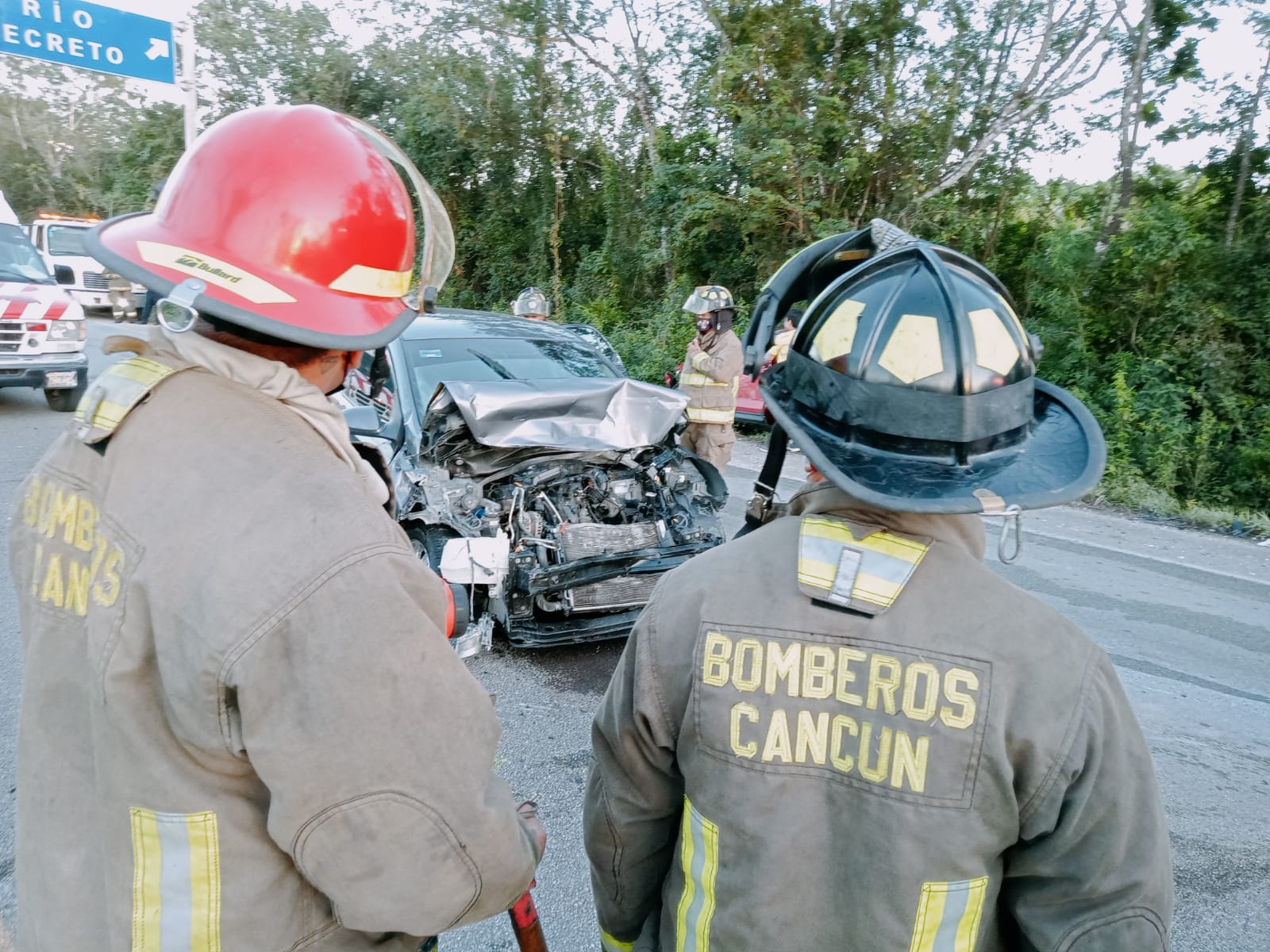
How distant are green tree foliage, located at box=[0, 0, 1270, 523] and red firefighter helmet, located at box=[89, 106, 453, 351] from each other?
9552 millimetres

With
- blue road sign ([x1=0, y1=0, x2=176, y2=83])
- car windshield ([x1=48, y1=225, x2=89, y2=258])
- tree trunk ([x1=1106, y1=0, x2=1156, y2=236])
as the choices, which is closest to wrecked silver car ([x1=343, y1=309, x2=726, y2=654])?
blue road sign ([x1=0, y1=0, x2=176, y2=83])

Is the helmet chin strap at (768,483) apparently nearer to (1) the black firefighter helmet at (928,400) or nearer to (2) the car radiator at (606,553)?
(1) the black firefighter helmet at (928,400)

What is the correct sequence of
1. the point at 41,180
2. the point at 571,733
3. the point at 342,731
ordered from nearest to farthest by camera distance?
1. the point at 342,731
2. the point at 571,733
3. the point at 41,180

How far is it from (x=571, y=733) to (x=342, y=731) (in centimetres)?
285

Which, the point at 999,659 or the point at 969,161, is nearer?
the point at 999,659

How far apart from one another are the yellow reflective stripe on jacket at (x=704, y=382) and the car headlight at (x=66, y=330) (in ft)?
24.2

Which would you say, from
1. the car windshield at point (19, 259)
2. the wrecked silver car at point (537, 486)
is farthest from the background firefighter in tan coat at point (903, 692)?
the car windshield at point (19, 259)

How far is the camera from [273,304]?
4.10ft

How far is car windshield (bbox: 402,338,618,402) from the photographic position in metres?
5.48

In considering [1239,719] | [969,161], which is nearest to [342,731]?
[1239,719]

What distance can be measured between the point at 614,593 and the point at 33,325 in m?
8.63

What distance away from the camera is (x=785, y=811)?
1146 millimetres

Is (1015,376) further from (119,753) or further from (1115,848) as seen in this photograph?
(119,753)

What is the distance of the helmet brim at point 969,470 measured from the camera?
1134 millimetres
